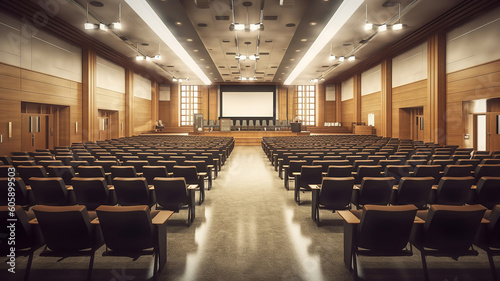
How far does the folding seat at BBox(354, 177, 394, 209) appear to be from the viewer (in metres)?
3.70

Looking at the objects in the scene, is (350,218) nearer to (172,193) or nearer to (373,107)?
(172,193)

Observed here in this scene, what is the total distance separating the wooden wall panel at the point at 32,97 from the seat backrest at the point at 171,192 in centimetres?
A: 813

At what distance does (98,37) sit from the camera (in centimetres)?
1214

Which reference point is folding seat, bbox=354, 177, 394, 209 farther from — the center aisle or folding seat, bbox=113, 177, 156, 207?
folding seat, bbox=113, 177, 156, 207

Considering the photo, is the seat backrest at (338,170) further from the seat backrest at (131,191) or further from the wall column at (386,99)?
the wall column at (386,99)

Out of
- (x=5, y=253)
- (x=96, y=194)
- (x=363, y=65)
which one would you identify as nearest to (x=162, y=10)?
(x=96, y=194)

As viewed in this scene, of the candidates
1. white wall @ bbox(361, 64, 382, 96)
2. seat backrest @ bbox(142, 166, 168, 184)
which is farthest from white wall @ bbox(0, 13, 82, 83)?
white wall @ bbox(361, 64, 382, 96)

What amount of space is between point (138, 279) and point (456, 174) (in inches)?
190

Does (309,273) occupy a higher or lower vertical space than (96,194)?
lower

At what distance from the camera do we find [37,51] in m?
10.2

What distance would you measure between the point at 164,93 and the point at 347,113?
15.4 metres

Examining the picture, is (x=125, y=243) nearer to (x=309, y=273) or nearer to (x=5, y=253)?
(x=5, y=253)

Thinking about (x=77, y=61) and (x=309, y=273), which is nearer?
(x=309, y=273)

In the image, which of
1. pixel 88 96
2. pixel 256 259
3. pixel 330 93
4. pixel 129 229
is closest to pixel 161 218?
pixel 129 229
